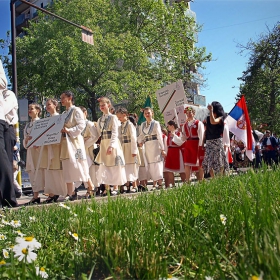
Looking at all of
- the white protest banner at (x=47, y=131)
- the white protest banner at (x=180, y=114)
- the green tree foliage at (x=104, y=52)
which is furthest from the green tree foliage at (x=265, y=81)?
the white protest banner at (x=47, y=131)

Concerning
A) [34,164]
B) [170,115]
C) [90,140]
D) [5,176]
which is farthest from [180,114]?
[5,176]

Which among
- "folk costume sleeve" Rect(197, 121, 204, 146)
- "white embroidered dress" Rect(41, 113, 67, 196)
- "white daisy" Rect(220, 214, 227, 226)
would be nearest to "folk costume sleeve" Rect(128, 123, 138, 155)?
"folk costume sleeve" Rect(197, 121, 204, 146)

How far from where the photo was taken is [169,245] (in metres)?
2.05

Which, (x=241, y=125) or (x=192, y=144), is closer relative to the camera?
(x=192, y=144)

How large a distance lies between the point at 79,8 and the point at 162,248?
29.2m

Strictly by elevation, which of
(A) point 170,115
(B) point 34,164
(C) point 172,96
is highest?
(C) point 172,96

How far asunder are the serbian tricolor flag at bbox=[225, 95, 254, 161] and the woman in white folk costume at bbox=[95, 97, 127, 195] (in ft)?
12.2

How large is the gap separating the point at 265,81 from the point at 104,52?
12.5 meters

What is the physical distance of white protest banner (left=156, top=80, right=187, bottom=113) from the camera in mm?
11641

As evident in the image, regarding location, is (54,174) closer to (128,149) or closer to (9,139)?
(9,139)

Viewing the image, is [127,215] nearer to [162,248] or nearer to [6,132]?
[162,248]

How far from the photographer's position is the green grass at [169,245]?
146 centimetres

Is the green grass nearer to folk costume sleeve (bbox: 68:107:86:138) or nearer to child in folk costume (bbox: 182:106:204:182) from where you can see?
folk costume sleeve (bbox: 68:107:86:138)

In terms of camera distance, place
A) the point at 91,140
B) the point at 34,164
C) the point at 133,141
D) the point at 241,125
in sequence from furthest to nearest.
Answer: the point at 241,125, the point at 133,141, the point at 91,140, the point at 34,164
